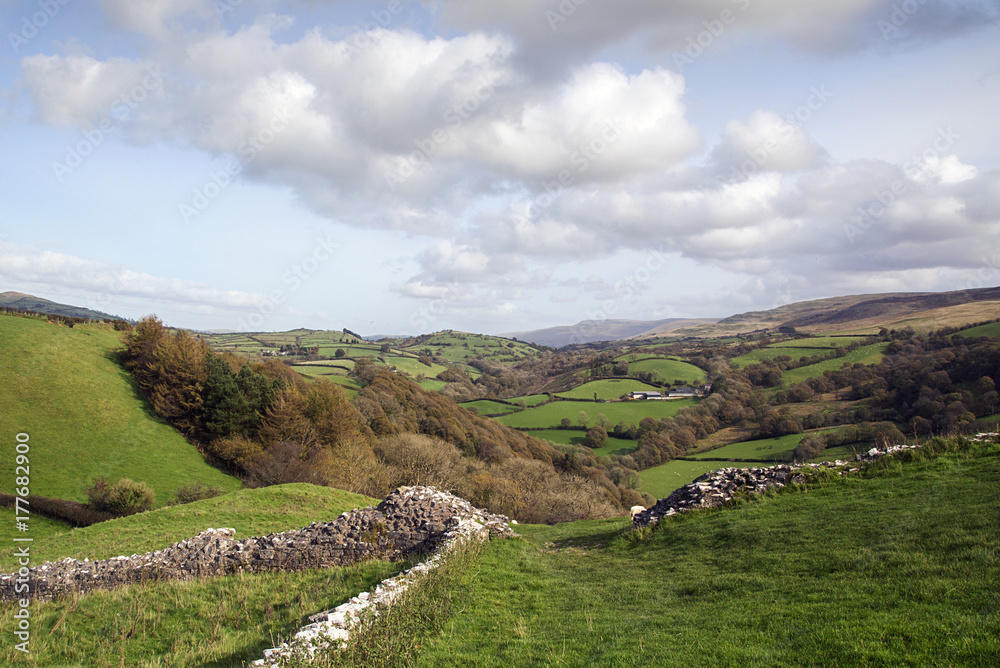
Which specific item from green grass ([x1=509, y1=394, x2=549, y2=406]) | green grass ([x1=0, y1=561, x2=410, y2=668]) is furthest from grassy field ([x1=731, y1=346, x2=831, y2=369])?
green grass ([x1=0, y1=561, x2=410, y2=668])

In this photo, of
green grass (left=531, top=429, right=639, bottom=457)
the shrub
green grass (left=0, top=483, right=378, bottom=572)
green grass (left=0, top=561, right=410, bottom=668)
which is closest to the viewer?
green grass (left=0, top=561, right=410, bottom=668)

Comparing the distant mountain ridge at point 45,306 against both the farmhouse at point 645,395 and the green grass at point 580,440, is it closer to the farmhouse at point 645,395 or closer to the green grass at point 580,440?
the green grass at point 580,440

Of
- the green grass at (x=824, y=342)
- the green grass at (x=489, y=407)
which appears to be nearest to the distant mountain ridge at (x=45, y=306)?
the green grass at (x=489, y=407)

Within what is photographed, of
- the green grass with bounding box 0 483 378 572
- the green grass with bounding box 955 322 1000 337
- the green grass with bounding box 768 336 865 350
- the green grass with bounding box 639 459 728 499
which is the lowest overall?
the green grass with bounding box 639 459 728 499

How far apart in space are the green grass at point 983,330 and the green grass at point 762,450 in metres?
51.5

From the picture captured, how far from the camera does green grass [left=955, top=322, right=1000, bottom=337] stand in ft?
289

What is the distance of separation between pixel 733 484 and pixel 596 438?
70.2m

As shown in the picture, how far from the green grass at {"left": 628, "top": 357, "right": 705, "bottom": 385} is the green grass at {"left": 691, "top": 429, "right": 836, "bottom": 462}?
130ft

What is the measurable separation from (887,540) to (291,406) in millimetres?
44953

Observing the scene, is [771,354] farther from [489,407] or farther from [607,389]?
[489,407]

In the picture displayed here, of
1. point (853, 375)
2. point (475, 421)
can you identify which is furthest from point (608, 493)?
point (853, 375)

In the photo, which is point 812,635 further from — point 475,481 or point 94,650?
point 475,481

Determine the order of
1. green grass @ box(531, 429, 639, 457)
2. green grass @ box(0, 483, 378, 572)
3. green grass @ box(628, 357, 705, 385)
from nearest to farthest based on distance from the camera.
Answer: green grass @ box(0, 483, 378, 572)
green grass @ box(531, 429, 639, 457)
green grass @ box(628, 357, 705, 385)

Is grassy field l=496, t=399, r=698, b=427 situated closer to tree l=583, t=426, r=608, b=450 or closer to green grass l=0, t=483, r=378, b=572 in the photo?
tree l=583, t=426, r=608, b=450
